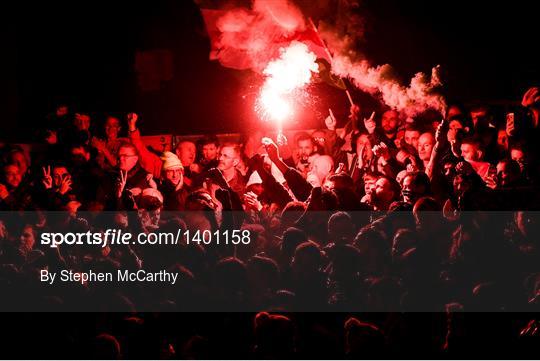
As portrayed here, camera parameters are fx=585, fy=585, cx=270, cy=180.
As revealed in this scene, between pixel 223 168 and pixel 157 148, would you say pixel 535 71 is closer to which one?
pixel 223 168

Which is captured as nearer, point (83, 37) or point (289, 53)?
point (289, 53)

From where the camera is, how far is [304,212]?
5.35 metres

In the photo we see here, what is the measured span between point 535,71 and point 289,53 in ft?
7.20

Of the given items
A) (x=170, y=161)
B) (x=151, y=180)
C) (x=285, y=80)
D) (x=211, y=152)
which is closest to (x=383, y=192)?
(x=285, y=80)

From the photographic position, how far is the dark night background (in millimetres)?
5246

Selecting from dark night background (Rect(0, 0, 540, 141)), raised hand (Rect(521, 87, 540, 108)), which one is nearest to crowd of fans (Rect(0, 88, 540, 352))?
raised hand (Rect(521, 87, 540, 108))

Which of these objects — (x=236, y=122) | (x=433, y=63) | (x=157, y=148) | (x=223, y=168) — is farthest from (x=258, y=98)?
(x=433, y=63)

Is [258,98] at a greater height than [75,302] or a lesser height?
greater

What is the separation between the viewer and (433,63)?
528 centimetres

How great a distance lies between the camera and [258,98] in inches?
217

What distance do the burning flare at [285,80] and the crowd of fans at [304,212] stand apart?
0.29 m

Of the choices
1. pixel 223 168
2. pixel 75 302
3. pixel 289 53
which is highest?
pixel 289 53

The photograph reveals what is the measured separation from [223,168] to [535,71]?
2.93 metres

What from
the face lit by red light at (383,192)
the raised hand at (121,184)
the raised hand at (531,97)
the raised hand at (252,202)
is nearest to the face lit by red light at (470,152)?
the raised hand at (531,97)
